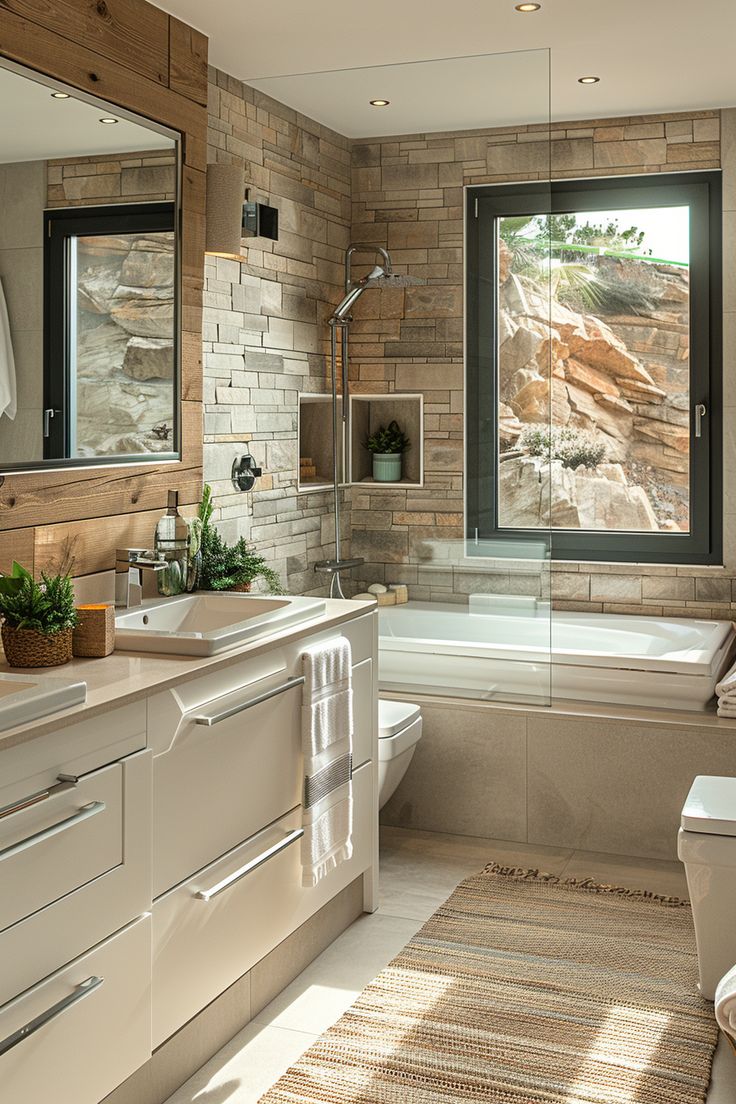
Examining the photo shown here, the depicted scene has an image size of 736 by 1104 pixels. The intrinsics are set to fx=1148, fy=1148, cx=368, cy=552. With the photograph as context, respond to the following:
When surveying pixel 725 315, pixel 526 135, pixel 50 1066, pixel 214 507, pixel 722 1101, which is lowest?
pixel 722 1101

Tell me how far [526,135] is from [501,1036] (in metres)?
2.71

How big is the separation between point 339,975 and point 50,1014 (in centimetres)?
122

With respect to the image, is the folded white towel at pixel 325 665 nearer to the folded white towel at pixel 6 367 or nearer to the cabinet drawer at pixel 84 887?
the cabinet drawer at pixel 84 887

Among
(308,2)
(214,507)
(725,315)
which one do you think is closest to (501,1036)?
(214,507)

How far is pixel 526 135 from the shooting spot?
3732 millimetres

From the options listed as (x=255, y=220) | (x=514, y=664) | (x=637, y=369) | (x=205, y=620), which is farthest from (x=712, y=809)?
(x=637, y=369)

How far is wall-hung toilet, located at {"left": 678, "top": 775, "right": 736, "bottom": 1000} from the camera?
8.93 ft

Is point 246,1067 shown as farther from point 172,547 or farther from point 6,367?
point 6,367

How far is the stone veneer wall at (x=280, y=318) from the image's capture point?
12.3 ft

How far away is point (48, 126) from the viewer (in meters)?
2.71

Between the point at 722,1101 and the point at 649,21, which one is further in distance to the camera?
the point at 649,21

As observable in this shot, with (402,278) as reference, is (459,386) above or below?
below

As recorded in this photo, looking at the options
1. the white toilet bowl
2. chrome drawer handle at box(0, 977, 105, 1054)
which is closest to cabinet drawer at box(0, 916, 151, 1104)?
chrome drawer handle at box(0, 977, 105, 1054)

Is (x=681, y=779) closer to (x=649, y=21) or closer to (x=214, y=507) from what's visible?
(x=214, y=507)
